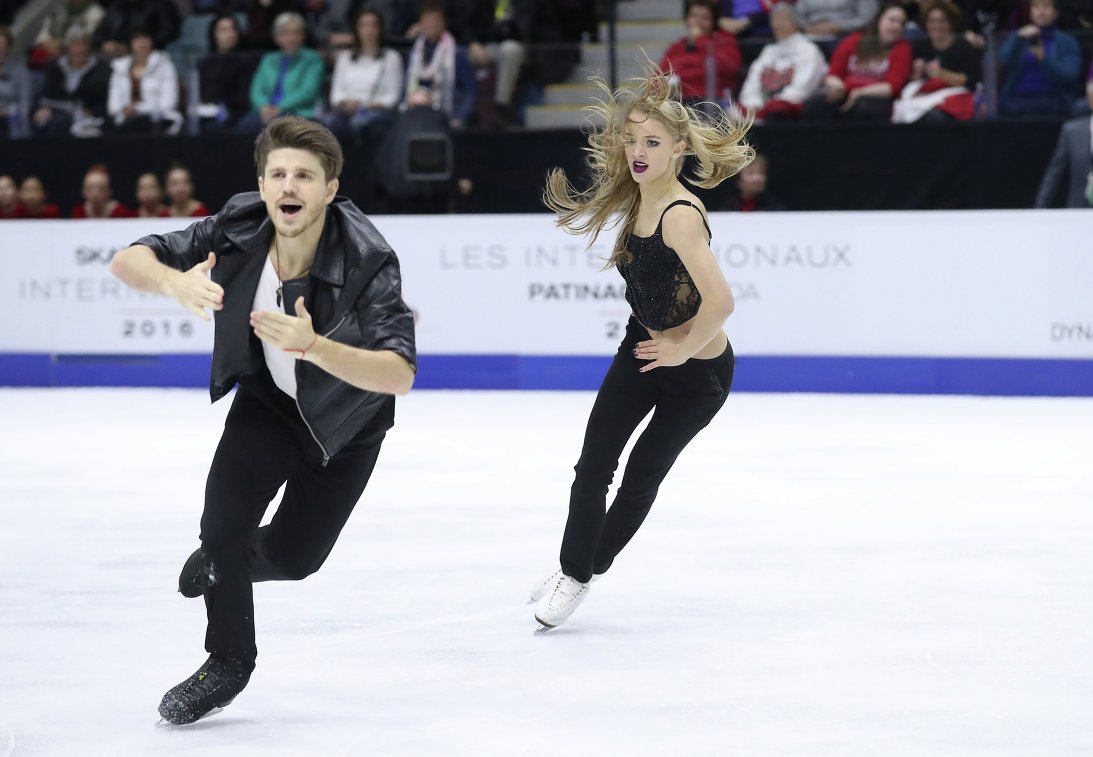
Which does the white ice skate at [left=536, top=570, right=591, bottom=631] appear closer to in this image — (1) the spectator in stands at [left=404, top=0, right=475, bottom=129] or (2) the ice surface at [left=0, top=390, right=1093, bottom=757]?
(2) the ice surface at [left=0, top=390, right=1093, bottom=757]

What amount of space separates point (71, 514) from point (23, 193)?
20.7 ft

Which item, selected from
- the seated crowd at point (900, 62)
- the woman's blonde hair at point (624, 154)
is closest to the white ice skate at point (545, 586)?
the woman's blonde hair at point (624, 154)

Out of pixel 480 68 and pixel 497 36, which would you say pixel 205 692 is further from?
pixel 497 36

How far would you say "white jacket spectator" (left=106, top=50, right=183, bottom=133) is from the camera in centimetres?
1173

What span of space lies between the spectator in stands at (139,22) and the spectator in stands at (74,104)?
27.2 inches

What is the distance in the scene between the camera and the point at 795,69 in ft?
34.9

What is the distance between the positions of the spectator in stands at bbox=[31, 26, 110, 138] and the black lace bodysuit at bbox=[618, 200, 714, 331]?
8827 millimetres

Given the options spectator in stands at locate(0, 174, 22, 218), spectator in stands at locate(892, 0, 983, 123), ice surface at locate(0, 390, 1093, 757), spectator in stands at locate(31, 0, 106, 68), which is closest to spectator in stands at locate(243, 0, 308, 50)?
spectator in stands at locate(31, 0, 106, 68)

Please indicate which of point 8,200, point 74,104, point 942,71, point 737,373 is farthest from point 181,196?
point 942,71

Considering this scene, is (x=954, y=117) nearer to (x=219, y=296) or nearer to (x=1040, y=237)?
(x=1040, y=237)

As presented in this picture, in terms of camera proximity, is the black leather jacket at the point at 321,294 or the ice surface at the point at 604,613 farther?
the ice surface at the point at 604,613

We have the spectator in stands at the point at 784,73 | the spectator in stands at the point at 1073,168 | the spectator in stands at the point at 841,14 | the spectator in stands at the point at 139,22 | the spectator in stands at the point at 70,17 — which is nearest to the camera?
the spectator in stands at the point at 1073,168

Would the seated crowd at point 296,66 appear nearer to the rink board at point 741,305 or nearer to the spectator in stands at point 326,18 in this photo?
the spectator in stands at point 326,18

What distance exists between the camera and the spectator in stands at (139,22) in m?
13.2
